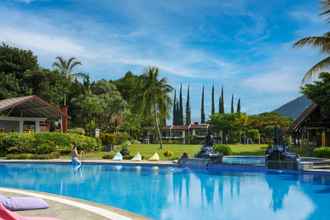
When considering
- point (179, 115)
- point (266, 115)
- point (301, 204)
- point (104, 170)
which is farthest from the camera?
point (179, 115)

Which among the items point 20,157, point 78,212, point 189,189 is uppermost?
point 20,157

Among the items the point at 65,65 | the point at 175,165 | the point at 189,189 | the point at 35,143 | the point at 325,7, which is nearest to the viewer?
the point at 189,189

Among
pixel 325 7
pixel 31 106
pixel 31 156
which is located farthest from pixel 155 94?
pixel 325 7

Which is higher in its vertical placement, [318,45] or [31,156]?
[318,45]

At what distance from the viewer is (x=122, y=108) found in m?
49.3

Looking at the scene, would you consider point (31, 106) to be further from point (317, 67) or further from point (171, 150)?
point (317, 67)

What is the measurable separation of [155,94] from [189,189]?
23.2m

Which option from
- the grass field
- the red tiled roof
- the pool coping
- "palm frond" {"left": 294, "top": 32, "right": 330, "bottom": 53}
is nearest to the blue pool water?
the pool coping

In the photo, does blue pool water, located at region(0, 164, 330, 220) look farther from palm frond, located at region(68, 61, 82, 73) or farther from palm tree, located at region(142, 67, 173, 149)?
palm frond, located at region(68, 61, 82, 73)

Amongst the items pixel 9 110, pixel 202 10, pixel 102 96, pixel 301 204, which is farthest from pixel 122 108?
pixel 301 204

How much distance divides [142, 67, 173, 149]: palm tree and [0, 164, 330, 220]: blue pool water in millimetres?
14933

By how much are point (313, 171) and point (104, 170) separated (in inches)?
407

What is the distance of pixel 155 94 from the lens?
1508 inches

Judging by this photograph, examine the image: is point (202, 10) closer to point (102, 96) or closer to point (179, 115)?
point (102, 96)
